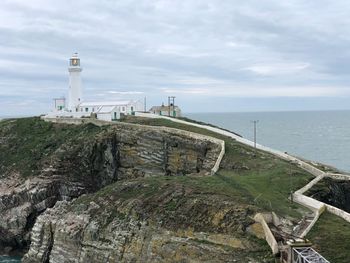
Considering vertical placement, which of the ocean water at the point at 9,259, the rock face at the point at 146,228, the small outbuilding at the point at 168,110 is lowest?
the ocean water at the point at 9,259

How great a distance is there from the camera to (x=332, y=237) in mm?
32156

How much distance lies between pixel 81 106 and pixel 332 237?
54.6 metres

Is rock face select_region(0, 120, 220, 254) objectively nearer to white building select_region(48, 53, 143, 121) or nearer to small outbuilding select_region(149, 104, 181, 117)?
white building select_region(48, 53, 143, 121)

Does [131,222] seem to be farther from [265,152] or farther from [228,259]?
[265,152]

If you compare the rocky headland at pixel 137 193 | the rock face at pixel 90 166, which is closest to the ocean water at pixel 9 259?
the rocky headland at pixel 137 193

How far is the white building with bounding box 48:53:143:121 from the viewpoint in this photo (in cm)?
7425

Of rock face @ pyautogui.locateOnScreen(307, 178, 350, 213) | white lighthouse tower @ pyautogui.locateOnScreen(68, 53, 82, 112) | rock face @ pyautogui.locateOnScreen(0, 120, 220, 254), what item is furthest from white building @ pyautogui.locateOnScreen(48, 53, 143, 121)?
rock face @ pyautogui.locateOnScreen(307, 178, 350, 213)

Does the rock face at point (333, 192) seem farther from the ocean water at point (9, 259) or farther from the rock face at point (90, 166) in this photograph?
the ocean water at point (9, 259)

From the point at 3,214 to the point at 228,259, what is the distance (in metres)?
32.8

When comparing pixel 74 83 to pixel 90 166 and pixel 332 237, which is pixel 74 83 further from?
pixel 332 237

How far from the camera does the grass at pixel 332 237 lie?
2981cm

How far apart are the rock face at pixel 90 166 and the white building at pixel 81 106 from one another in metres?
9.97

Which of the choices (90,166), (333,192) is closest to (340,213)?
(333,192)

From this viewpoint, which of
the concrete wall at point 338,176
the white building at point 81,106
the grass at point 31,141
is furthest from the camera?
the white building at point 81,106
